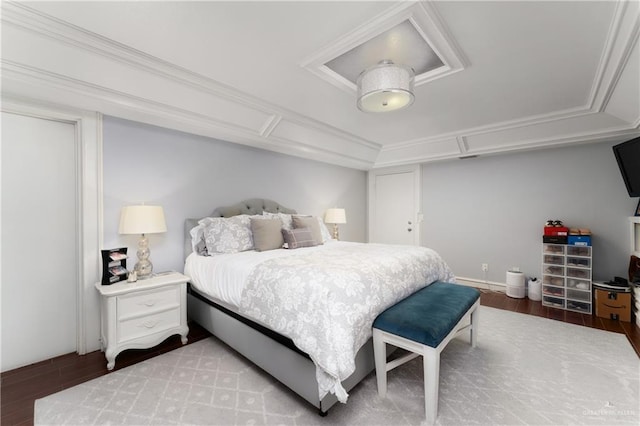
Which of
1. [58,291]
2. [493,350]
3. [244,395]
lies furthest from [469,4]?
[58,291]

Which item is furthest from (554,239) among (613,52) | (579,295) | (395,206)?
(395,206)

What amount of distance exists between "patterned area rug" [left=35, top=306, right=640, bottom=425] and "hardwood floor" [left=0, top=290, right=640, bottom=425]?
9cm

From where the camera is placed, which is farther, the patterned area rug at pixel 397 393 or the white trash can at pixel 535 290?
the white trash can at pixel 535 290

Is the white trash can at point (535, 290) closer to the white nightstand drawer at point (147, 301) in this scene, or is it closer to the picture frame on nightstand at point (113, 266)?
the white nightstand drawer at point (147, 301)

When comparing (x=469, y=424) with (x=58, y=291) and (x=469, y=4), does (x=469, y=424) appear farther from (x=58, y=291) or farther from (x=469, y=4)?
(x=58, y=291)

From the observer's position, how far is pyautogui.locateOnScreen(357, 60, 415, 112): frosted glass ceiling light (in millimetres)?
1937

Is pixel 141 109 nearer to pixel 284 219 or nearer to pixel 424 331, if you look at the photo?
pixel 284 219

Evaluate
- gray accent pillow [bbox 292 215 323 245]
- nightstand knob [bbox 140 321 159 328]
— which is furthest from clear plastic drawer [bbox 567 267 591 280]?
nightstand knob [bbox 140 321 159 328]

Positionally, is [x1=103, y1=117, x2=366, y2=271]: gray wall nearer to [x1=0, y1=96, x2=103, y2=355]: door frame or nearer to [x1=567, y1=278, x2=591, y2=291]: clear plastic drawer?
[x1=0, y1=96, x2=103, y2=355]: door frame

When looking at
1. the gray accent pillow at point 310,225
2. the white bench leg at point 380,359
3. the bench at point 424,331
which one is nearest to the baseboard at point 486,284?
the bench at point 424,331

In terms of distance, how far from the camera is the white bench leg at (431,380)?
1.54 m

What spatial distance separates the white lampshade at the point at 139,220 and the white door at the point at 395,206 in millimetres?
4191

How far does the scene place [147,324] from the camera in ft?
7.36

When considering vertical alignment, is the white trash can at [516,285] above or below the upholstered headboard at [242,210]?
below
